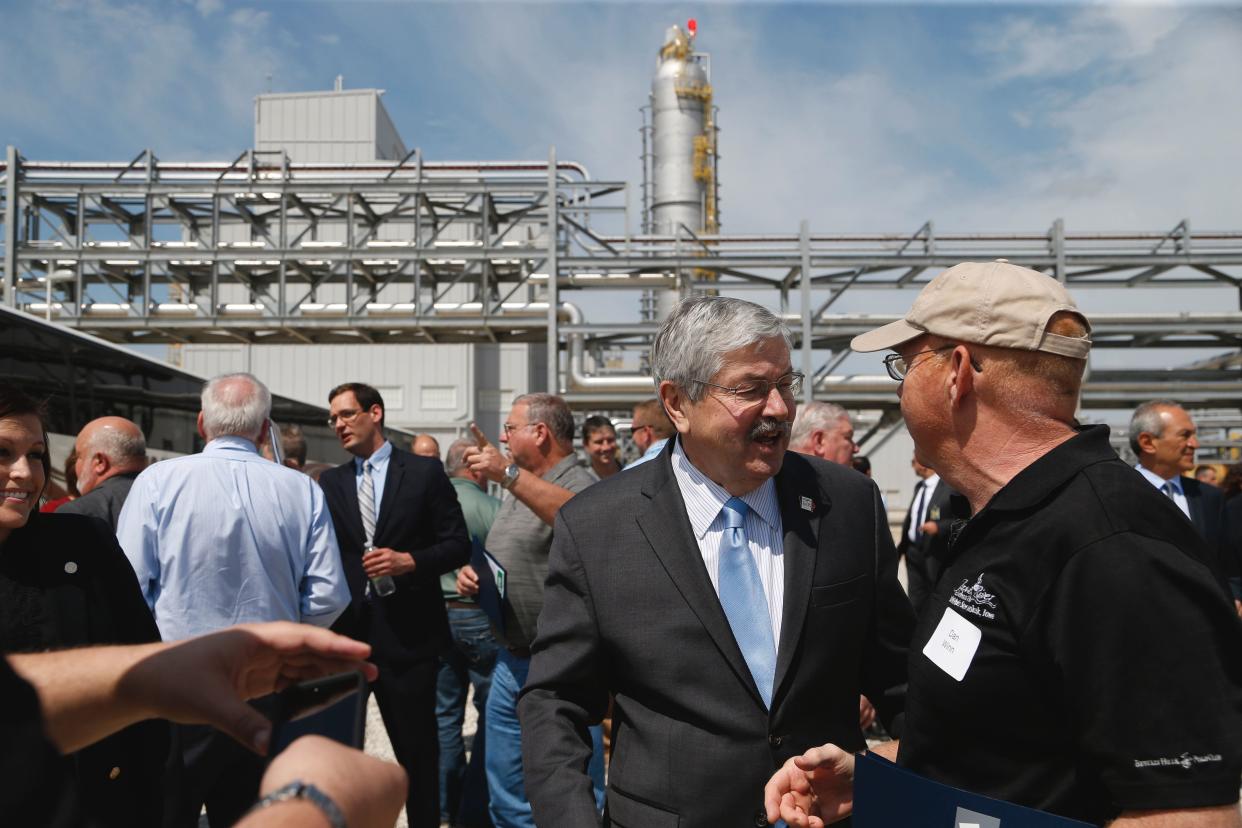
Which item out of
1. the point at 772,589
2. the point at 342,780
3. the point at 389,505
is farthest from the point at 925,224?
the point at 342,780

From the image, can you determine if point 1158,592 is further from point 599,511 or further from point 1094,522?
point 599,511

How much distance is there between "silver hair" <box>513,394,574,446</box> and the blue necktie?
6.65 ft

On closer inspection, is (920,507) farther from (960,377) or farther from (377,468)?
(960,377)

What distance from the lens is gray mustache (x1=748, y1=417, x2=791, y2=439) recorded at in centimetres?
237

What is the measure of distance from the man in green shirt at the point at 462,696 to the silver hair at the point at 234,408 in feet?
4.56

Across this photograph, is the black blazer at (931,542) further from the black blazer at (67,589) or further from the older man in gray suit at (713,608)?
the black blazer at (67,589)

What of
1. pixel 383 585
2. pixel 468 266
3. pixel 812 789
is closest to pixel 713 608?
pixel 812 789

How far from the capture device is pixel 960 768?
1.56 m

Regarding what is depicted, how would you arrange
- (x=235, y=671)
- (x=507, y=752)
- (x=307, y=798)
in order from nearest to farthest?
(x=307, y=798), (x=235, y=671), (x=507, y=752)

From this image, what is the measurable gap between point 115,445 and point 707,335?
2887mm

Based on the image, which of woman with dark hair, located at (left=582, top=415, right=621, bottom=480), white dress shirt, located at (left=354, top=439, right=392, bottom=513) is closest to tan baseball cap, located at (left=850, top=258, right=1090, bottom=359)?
white dress shirt, located at (left=354, top=439, right=392, bottom=513)

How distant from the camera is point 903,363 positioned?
6.56ft

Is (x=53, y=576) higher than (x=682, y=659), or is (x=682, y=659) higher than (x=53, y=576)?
(x=53, y=576)

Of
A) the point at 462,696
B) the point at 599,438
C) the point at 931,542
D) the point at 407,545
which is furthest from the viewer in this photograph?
the point at 599,438
